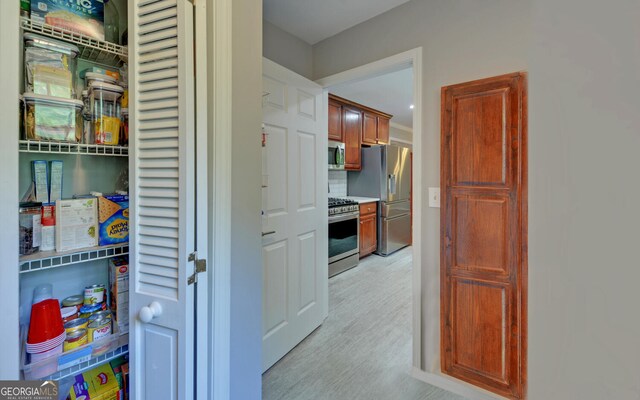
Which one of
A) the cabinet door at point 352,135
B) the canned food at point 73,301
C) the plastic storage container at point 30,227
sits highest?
the cabinet door at point 352,135

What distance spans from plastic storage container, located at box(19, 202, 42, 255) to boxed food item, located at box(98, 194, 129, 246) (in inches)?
6.3

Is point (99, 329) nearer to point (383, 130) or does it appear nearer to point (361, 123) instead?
point (361, 123)

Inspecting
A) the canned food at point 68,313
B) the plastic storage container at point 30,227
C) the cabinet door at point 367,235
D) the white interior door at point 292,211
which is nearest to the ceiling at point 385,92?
the white interior door at point 292,211

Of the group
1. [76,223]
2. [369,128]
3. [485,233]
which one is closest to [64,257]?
[76,223]

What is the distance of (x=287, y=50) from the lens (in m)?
2.20

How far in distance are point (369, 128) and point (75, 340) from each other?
177 inches

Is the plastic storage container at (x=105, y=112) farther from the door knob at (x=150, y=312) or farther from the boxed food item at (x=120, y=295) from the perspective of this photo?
the door knob at (x=150, y=312)

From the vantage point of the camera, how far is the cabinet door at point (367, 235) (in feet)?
14.1

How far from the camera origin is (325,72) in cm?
235

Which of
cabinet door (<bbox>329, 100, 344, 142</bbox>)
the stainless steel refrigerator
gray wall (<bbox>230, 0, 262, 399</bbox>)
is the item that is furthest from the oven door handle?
gray wall (<bbox>230, 0, 262, 399</bbox>)

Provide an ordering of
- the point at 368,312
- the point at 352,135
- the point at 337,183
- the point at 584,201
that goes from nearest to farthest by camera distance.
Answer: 1. the point at 584,201
2. the point at 368,312
3. the point at 352,135
4. the point at 337,183

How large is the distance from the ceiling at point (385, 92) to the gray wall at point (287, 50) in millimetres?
628

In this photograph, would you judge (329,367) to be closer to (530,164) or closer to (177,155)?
(177,155)

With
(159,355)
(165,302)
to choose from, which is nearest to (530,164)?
(165,302)
